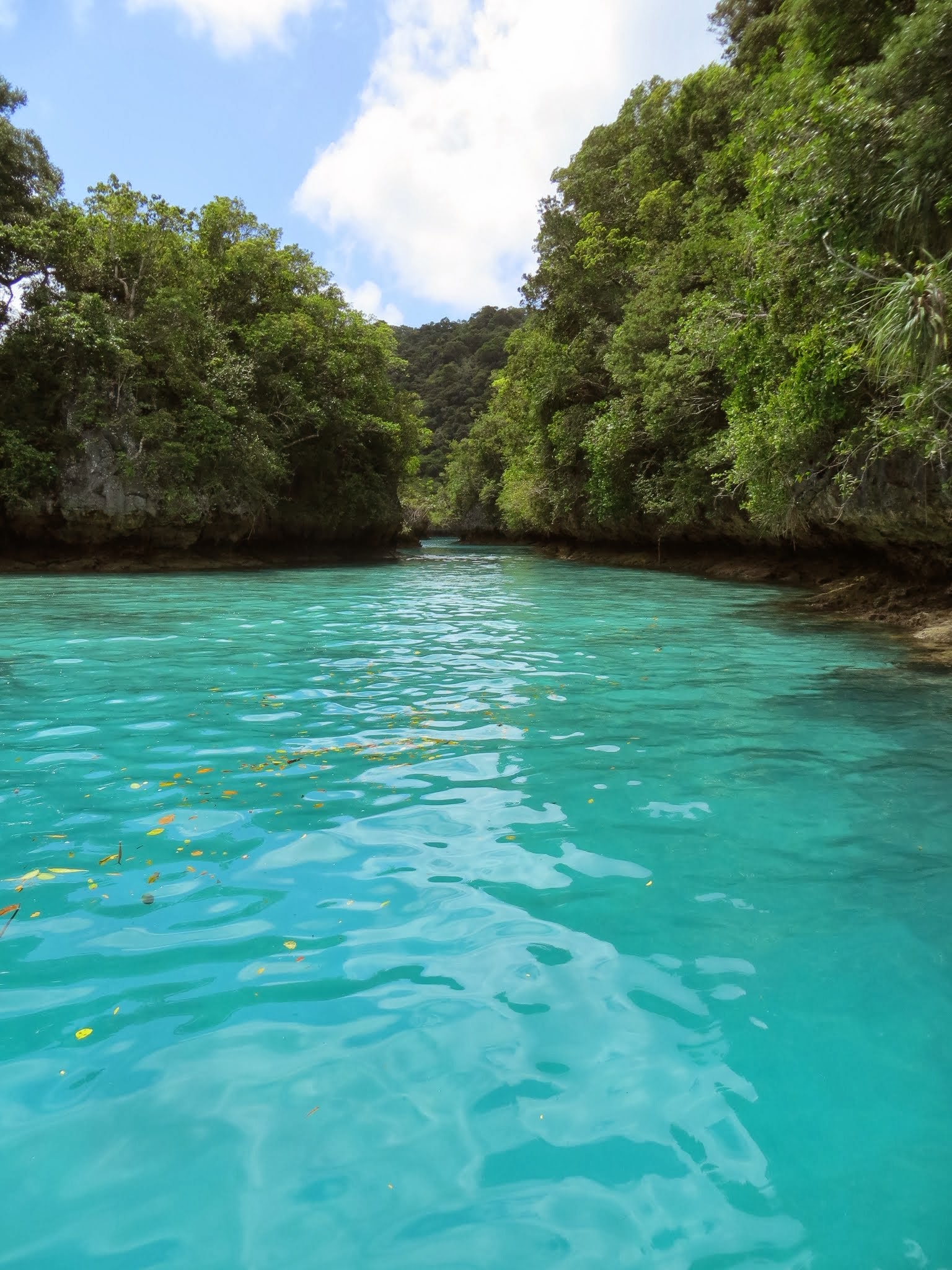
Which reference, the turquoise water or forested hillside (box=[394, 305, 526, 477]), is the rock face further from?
forested hillside (box=[394, 305, 526, 477])

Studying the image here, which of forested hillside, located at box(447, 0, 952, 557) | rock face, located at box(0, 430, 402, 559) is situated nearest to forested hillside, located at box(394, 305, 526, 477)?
forested hillside, located at box(447, 0, 952, 557)

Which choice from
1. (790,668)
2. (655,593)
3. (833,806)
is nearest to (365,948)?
(833,806)

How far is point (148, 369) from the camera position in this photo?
2281cm

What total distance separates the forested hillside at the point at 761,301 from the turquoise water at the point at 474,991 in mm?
4566

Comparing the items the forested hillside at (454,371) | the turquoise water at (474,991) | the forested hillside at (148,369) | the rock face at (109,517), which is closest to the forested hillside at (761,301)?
the turquoise water at (474,991)

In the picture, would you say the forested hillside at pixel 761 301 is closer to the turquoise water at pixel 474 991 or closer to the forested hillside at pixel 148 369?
the turquoise water at pixel 474 991

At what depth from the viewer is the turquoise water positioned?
1779 mm

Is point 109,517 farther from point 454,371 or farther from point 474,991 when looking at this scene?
point 454,371

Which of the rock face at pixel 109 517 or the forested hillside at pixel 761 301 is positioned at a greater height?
the forested hillside at pixel 761 301

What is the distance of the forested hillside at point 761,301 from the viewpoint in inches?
288

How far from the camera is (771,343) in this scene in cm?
1186

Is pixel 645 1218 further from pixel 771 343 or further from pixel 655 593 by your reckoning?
pixel 655 593

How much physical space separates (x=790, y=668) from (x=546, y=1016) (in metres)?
6.25

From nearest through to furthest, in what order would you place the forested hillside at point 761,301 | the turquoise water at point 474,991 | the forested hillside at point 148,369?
the turquoise water at point 474,991 → the forested hillside at point 761,301 → the forested hillside at point 148,369
